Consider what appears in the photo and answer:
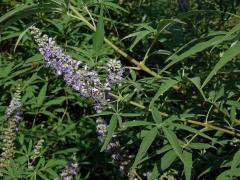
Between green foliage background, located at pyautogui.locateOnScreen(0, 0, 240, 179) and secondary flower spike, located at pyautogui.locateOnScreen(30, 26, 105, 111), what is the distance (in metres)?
0.07

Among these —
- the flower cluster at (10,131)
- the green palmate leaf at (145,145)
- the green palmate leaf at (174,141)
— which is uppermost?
the green palmate leaf at (174,141)

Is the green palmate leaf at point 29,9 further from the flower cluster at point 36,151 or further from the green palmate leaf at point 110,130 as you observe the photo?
the flower cluster at point 36,151

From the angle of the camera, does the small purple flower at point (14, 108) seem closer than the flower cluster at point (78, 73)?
No

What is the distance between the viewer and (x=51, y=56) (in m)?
1.88

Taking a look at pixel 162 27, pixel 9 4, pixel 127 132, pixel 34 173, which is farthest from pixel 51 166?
pixel 9 4

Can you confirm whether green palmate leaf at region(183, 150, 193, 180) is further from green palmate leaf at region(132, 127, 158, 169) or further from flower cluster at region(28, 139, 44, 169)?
flower cluster at region(28, 139, 44, 169)

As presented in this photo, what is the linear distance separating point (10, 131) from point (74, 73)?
2.74ft

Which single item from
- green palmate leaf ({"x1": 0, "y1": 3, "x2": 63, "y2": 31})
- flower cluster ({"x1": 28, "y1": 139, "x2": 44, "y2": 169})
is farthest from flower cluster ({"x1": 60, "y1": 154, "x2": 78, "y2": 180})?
green palmate leaf ({"x1": 0, "y1": 3, "x2": 63, "y2": 31})

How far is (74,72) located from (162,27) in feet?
1.20

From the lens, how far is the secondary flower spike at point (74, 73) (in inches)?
71.9

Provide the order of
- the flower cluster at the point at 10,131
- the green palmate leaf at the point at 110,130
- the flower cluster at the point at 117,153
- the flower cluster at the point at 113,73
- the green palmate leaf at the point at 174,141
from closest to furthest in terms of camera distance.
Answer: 1. the green palmate leaf at the point at 174,141
2. the green palmate leaf at the point at 110,130
3. the flower cluster at the point at 113,73
4. the flower cluster at the point at 117,153
5. the flower cluster at the point at 10,131

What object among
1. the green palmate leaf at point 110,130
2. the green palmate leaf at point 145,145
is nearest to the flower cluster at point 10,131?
the green palmate leaf at point 110,130

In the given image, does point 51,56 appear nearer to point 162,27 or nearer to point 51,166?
point 162,27

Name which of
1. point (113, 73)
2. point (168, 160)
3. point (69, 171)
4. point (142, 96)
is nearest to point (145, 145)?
point (168, 160)
